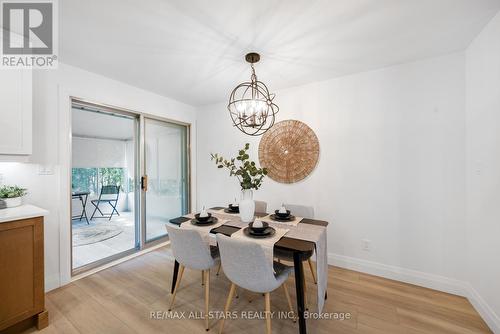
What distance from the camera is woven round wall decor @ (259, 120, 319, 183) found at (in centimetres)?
287

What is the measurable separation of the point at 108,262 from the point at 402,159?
3920 millimetres

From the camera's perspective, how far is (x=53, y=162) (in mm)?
2215

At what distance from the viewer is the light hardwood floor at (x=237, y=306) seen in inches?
65.7

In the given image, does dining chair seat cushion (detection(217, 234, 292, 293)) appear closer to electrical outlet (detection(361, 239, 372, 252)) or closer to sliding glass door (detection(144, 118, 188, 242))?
electrical outlet (detection(361, 239, 372, 252))

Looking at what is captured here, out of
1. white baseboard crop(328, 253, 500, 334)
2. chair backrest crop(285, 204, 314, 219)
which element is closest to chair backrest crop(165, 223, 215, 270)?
chair backrest crop(285, 204, 314, 219)

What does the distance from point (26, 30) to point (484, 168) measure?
4.18 metres

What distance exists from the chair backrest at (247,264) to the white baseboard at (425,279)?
1609 millimetres

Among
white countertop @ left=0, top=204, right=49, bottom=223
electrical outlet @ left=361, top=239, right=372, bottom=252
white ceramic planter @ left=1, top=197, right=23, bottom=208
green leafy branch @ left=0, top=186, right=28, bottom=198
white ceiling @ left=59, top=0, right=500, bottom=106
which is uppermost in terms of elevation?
Result: white ceiling @ left=59, top=0, right=500, bottom=106

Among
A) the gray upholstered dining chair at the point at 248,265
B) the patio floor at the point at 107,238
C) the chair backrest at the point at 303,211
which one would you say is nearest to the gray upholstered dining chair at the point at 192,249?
the gray upholstered dining chair at the point at 248,265

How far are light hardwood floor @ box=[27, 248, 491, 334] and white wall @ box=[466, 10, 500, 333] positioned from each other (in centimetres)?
32

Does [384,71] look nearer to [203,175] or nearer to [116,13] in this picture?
[116,13]

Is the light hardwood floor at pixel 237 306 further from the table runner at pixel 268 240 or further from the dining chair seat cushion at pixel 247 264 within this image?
the table runner at pixel 268 240

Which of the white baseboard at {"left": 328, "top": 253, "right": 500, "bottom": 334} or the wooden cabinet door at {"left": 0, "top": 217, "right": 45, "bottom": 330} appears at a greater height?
the wooden cabinet door at {"left": 0, "top": 217, "right": 45, "bottom": 330}

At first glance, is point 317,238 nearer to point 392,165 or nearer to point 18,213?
point 392,165
